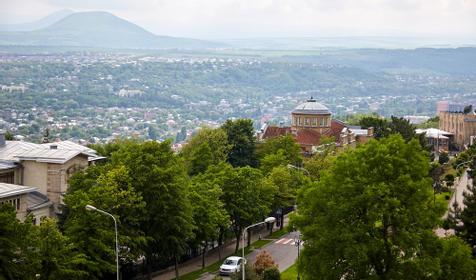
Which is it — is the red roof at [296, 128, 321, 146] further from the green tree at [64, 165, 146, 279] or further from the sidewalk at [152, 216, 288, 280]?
the green tree at [64, 165, 146, 279]

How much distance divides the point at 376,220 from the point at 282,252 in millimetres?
28103

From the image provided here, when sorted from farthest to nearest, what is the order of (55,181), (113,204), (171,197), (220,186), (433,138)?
(433,138), (220,186), (55,181), (171,197), (113,204)

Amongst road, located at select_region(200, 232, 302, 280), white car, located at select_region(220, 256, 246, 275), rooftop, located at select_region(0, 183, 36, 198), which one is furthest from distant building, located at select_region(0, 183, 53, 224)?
white car, located at select_region(220, 256, 246, 275)

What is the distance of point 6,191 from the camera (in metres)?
51.1

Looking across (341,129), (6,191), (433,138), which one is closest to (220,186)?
(6,191)

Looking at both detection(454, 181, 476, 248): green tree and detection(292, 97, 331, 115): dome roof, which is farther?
detection(292, 97, 331, 115): dome roof

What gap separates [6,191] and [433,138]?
10832cm

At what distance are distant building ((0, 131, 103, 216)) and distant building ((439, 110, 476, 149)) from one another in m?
106

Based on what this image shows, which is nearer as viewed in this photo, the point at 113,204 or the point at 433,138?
the point at 113,204

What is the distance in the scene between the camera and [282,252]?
216 ft

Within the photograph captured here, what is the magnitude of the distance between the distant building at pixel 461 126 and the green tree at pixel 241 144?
6588cm

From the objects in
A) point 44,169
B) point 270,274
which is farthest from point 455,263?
point 44,169

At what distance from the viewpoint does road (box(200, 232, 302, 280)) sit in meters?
60.9

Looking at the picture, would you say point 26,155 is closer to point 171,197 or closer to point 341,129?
point 171,197
